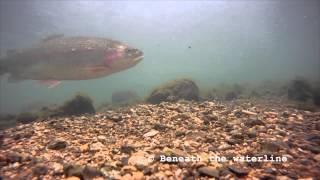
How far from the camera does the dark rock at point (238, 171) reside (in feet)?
9.95

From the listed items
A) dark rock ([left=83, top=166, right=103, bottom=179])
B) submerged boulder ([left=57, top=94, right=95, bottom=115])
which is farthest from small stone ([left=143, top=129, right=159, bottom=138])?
submerged boulder ([left=57, top=94, right=95, bottom=115])

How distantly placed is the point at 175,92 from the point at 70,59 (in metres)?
4.27

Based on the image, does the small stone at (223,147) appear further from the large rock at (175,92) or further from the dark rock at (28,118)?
the dark rock at (28,118)

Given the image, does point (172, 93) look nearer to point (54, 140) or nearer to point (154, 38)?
point (54, 140)

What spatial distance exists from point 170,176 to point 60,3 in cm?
2954

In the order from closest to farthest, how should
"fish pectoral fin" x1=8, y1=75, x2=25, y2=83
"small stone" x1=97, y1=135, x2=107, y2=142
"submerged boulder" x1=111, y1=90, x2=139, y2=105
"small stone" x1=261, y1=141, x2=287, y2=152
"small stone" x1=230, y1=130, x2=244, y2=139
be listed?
"small stone" x1=261, y1=141, x2=287, y2=152 → "small stone" x1=230, y1=130, x2=244, y2=139 → "small stone" x1=97, y1=135, x2=107, y2=142 → "fish pectoral fin" x1=8, y1=75, x2=25, y2=83 → "submerged boulder" x1=111, y1=90, x2=139, y2=105

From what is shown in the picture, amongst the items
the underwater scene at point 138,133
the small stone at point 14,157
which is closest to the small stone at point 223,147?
the underwater scene at point 138,133

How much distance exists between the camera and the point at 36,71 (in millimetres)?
6742

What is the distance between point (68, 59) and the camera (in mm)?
6309

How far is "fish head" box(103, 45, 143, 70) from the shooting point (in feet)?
19.2

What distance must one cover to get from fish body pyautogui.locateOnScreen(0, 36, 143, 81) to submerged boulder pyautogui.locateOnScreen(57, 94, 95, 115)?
3.61ft

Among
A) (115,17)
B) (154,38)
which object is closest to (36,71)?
(115,17)

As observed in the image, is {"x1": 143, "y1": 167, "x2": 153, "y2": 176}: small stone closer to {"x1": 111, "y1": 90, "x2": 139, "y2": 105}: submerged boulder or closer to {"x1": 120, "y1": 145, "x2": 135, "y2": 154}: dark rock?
{"x1": 120, "y1": 145, "x2": 135, "y2": 154}: dark rock

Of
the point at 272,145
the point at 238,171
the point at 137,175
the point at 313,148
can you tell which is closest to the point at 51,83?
the point at 137,175
